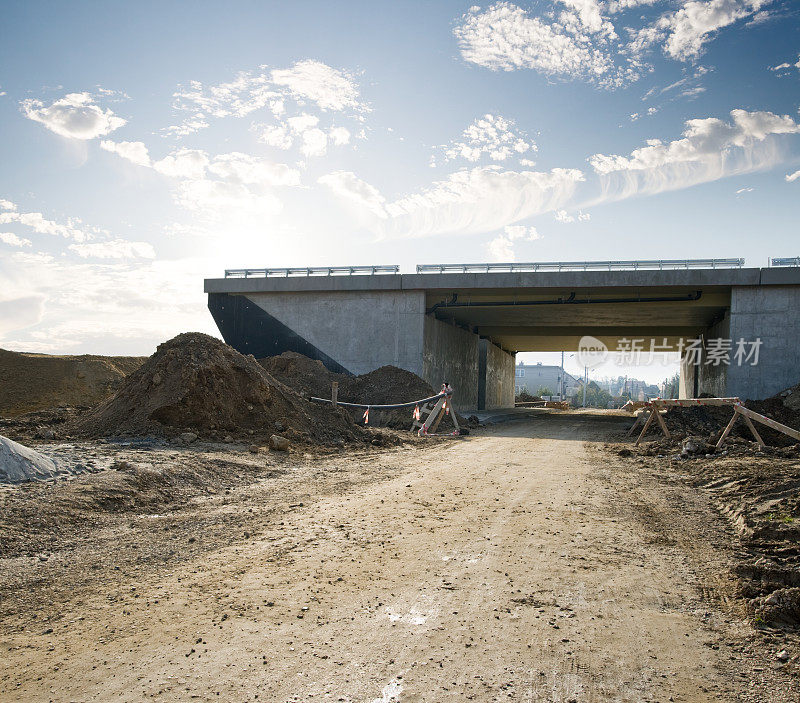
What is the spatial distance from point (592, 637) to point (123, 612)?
3352mm

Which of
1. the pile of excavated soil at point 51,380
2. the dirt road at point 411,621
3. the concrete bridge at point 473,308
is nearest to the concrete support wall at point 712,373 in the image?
the concrete bridge at point 473,308

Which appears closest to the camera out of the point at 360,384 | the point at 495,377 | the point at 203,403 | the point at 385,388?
the point at 203,403

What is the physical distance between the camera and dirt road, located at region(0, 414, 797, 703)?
10.7 feet

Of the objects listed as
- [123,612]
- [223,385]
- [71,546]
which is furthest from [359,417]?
[123,612]

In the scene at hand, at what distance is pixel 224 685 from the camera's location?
322 centimetres

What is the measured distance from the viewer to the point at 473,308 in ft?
105

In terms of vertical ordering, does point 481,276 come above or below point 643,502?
above

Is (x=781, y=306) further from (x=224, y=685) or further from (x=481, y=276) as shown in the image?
(x=224, y=685)

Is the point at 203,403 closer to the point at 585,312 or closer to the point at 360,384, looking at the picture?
the point at 360,384

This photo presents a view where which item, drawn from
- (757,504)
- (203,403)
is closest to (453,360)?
(203,403)

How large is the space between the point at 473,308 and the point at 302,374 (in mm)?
11791

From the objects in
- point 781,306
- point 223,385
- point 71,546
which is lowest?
point 71,546

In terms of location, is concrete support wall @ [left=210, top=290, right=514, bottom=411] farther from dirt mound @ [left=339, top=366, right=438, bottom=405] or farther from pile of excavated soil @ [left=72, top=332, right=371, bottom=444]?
pile of excavated soil @ [left=72, top=332, right=371, bottom=444]

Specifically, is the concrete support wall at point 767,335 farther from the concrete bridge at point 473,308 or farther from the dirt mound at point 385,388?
the dirt mound at point 385,388
